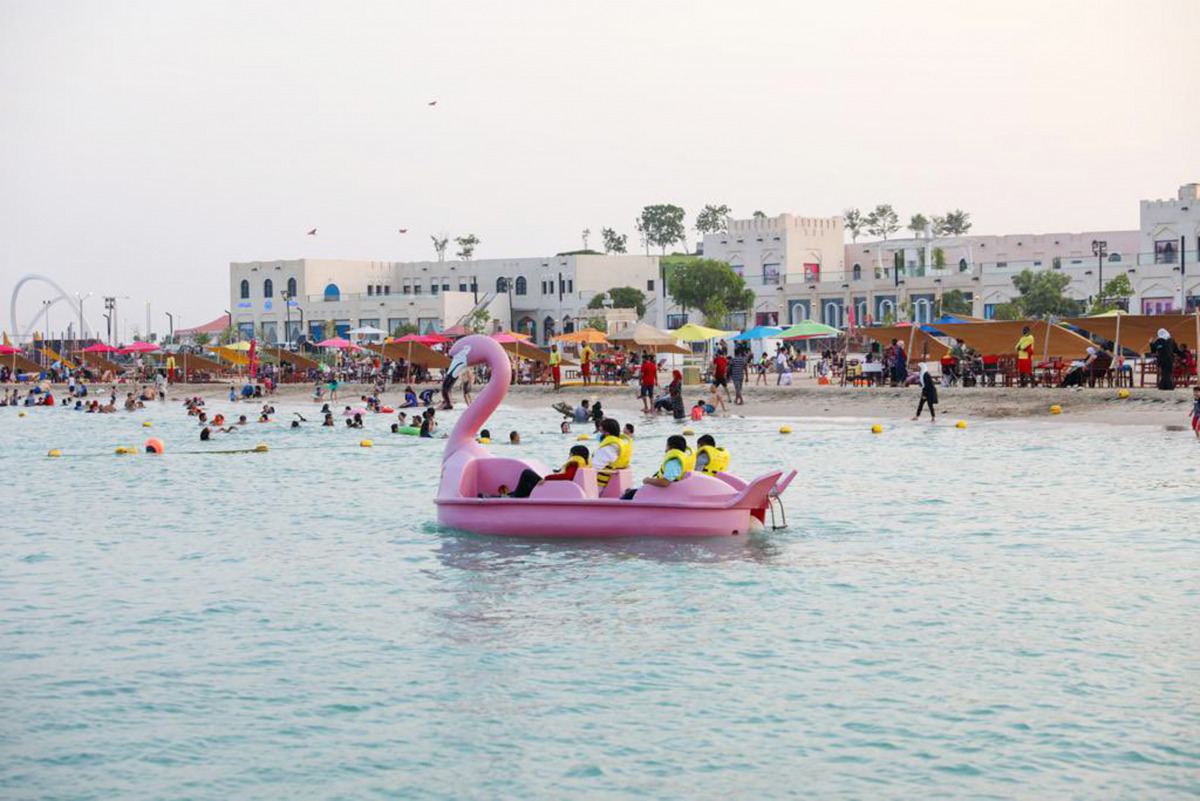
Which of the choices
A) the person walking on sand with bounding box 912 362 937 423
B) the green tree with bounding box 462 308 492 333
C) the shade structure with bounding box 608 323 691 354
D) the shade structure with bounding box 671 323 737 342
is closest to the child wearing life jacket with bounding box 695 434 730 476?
the person walking on sand with bounding box 912 362 937 423

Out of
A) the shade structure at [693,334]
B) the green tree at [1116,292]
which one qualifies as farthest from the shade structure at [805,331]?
the green tree at [1116,292]

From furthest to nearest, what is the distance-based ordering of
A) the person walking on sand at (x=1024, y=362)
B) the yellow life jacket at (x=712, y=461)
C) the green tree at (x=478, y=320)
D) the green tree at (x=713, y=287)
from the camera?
the green tree at (x=478, y=320)
the green tree at (x=713, y=287)
the person walking on sand at (x=1024, y=362)
the yellow life jacket at (x=712, y=461)

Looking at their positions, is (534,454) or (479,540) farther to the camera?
(534,454)

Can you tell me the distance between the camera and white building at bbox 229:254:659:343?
314 ft

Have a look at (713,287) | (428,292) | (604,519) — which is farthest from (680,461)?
(428,292)

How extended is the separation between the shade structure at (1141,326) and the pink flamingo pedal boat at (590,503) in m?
19.7

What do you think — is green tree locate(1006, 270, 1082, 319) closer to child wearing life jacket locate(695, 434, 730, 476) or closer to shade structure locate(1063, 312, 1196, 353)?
shade structure locate(1063, 312, 1196, 353)

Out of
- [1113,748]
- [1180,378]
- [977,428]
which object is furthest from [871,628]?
[1180,378]

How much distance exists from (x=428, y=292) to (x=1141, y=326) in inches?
3090

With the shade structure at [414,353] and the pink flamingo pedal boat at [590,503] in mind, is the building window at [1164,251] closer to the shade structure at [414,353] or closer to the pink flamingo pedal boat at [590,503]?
the shade structure at [414,353]

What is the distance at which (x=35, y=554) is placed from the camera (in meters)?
14.9

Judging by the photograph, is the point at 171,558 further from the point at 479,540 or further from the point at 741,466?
the point at 741,466

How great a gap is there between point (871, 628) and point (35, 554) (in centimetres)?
975

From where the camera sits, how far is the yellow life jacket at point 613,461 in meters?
14.6
